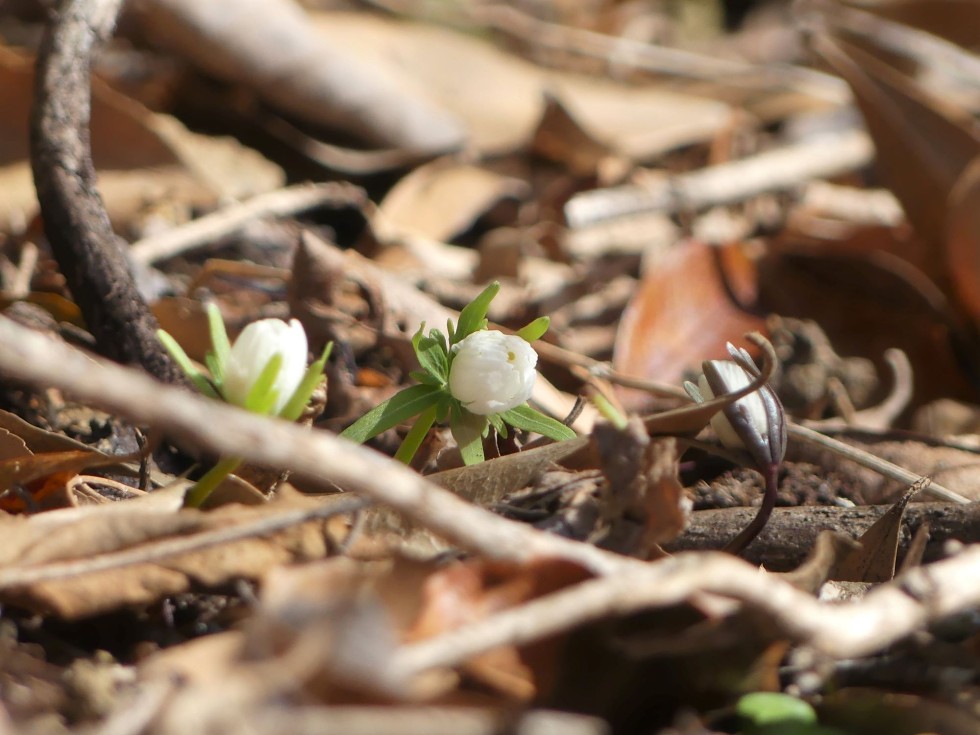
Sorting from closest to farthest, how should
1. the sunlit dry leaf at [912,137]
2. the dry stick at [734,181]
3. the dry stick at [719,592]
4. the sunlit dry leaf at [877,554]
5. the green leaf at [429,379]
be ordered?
the dry stick at [719,592], the sunlit dry leaf at [877,554], the green leaf at [429,379], the sunlit dry leaf at [912,137], the dry stick at [734,181]

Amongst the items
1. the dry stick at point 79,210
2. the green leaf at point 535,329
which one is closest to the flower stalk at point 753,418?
the green leaf at point 535,329

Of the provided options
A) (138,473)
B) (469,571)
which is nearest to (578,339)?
(138,473)

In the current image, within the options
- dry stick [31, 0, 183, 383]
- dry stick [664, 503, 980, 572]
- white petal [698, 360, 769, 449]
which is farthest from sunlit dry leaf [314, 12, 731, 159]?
dry stick [664, 503, 980, 572]

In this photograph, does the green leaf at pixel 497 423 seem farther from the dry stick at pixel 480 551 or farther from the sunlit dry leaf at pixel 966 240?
the sunlit dry leaf at pixel 966 240

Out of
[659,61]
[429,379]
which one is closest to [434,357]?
[429,379]

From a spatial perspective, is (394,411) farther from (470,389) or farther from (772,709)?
(772,709)

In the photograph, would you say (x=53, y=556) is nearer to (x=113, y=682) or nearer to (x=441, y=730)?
(x=113, y=682)
